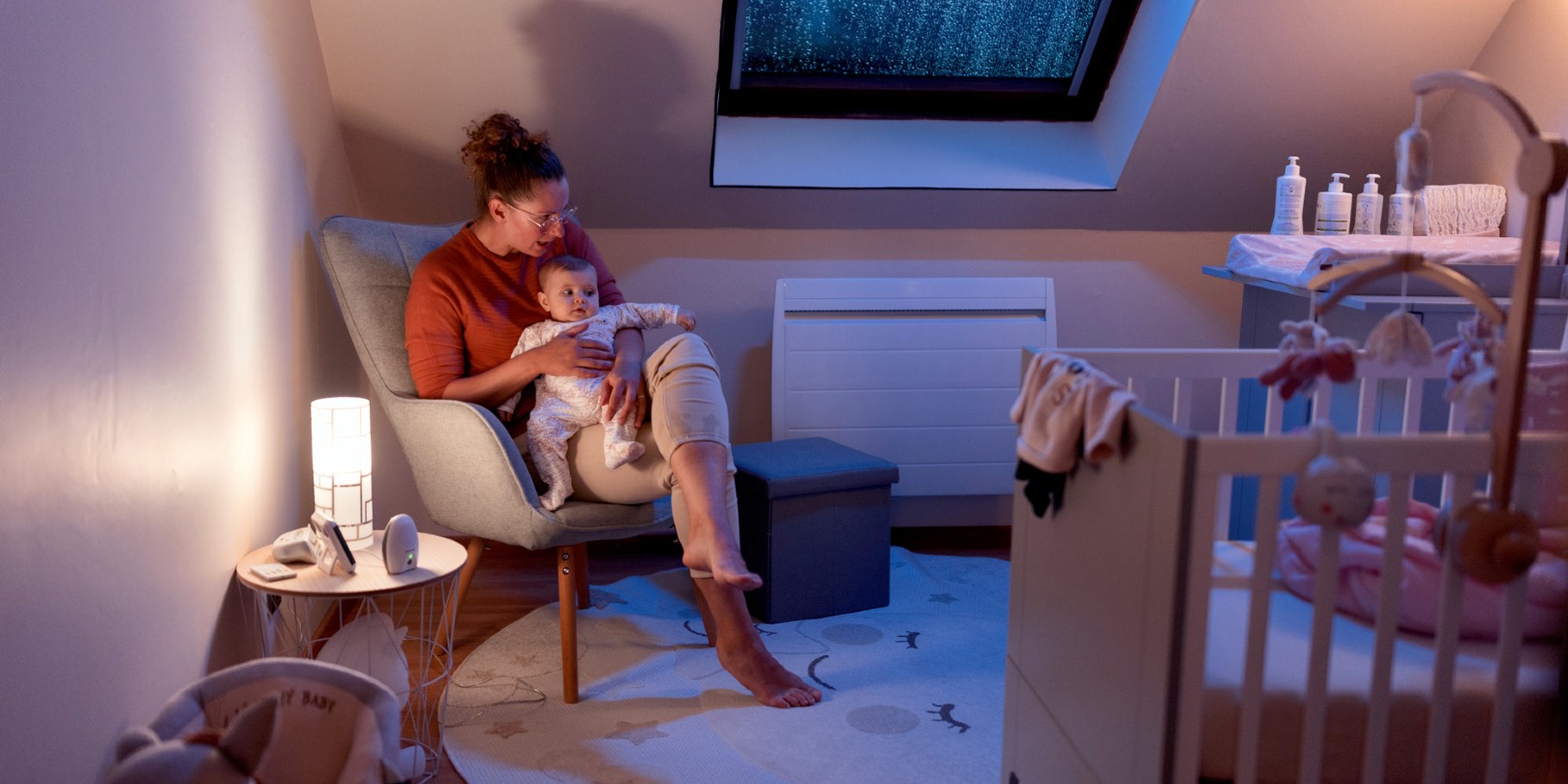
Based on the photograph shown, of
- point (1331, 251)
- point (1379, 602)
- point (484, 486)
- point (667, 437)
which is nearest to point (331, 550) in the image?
point (484, 486)

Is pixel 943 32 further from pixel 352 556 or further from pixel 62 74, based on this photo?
pixel 62 74

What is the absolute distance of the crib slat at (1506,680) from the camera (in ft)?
4.04

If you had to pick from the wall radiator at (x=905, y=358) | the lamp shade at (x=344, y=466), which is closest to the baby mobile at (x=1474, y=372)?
the lamp shade at (x=344, y=466)

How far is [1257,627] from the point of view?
3.98 feet

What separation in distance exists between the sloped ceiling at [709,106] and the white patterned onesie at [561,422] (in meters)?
0.69

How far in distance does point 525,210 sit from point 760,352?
1.06 meters

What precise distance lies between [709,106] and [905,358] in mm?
848

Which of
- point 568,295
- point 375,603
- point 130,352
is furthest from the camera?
point 568,295

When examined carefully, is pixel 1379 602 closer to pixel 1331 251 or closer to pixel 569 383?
pixel 1331 251

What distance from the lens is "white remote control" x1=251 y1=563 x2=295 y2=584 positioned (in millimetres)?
1846

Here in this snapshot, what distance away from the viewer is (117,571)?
1444mm

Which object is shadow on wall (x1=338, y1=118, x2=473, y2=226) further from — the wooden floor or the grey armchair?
the wooden floor

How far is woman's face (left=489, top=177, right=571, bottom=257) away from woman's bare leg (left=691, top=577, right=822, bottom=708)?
75 cm

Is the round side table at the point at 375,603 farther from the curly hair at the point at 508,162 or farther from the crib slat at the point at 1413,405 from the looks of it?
the crib slat at the point at 1413,405
